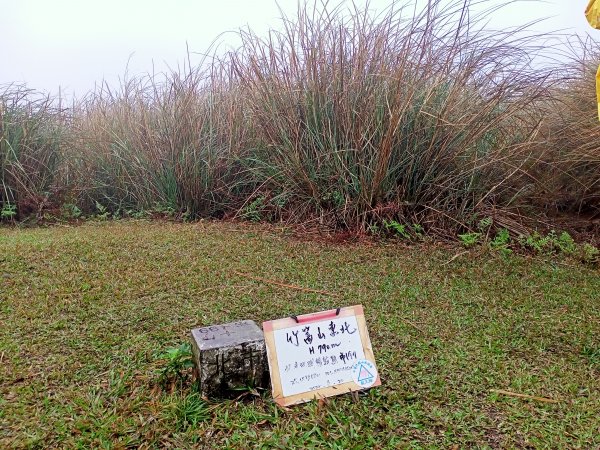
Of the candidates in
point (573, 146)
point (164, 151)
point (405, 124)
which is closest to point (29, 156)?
point (164, 151)

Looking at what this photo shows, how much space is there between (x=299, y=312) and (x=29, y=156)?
3.08m

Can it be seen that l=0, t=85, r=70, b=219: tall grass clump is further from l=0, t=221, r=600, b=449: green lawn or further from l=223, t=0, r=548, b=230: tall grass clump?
l=223, t=0, r=548, b=230: tall grass clump

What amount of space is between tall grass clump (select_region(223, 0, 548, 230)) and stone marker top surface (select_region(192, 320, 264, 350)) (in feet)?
5.16

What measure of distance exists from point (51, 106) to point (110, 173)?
749mm

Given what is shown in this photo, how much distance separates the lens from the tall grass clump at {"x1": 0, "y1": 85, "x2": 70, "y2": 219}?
143 inches

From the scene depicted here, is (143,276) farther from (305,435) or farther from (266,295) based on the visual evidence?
(305,435)

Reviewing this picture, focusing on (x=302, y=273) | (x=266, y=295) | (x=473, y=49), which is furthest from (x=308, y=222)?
(x=473, y=49)

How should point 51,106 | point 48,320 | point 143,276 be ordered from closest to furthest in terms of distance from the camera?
point 48,320 < point 143,276 < point 51,106

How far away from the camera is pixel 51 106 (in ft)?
13.6

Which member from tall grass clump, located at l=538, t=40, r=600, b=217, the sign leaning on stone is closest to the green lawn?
the sign leaning on stone

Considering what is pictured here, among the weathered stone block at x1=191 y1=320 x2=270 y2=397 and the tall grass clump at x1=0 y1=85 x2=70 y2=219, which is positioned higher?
the tall grass clump at x1=0 y1=85 x2=70 y2=219

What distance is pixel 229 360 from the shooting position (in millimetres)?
1132

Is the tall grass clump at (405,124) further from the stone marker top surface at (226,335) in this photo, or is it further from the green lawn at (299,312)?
the stone marker top surface at (226,335)

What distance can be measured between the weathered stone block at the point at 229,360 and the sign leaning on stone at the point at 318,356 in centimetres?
4
